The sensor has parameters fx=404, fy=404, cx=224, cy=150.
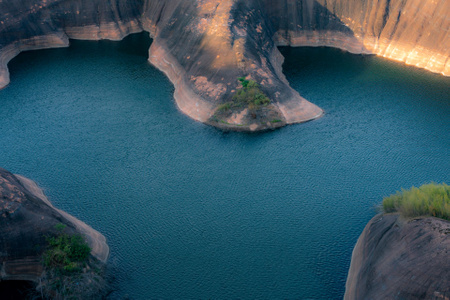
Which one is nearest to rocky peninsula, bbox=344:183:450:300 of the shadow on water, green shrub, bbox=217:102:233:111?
green shrub, bbox=217:102:233:111

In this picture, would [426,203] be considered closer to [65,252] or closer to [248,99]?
[248,99]

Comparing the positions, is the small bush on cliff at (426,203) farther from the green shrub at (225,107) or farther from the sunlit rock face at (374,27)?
the sunlit rock face at (374,27)

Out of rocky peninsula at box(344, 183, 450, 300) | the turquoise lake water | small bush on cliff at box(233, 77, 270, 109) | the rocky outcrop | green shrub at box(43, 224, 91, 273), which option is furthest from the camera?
small bush on cliff at box(233, 77, 270, 109)

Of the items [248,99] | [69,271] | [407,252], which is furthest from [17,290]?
[248,99]

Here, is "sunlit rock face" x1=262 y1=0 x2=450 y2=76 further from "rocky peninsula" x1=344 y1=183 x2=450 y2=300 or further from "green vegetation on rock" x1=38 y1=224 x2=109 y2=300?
"green vegetation on rock" x1=38 y1=224 x2=109 y2=300

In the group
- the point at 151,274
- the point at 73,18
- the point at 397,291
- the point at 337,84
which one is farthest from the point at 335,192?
the point at 73,18

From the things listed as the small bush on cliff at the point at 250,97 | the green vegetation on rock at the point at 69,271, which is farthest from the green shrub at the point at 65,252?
the small bush on cliff at the point at 250,97
